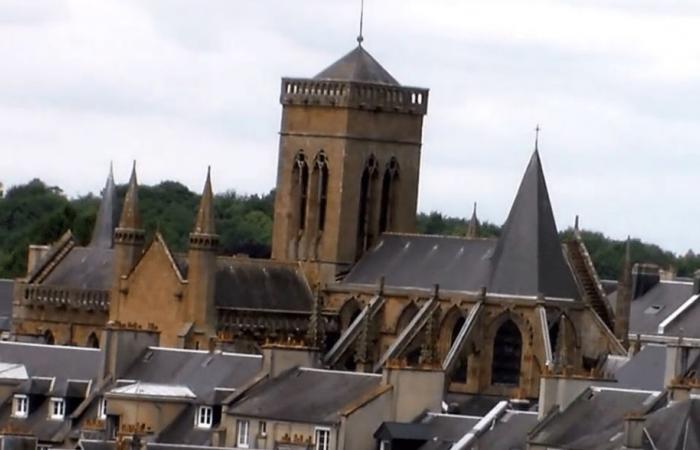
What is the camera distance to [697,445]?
87.9m

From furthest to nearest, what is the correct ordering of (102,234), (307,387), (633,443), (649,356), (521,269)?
(102,234) → (521,269) → (649,356) → (307,387) → (633,443)

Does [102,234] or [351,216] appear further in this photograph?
[102,234]

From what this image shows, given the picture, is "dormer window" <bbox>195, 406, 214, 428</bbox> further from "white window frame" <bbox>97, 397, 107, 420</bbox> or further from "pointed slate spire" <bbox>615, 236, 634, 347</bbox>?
"pointed slate spire" <bbox>615, 236, 634, 347</bbox>

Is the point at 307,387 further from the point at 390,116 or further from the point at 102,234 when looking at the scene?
the point at 102,234

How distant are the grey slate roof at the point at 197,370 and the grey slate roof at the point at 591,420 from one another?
1530 cm

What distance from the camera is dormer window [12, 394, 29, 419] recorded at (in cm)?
11362

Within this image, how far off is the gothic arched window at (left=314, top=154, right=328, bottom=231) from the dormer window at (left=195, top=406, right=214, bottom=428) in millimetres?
33409

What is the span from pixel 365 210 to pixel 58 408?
28.7 meters

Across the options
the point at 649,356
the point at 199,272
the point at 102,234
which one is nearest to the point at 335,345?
the point at 199,272

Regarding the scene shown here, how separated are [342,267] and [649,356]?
2685cm

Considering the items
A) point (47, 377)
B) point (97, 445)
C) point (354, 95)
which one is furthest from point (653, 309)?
point (97, 445)

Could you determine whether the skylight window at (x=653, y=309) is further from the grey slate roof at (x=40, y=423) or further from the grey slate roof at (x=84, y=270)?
the grey slate roof at (x=40, y=423)

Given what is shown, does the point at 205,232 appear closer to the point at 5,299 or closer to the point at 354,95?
the point at 354,95

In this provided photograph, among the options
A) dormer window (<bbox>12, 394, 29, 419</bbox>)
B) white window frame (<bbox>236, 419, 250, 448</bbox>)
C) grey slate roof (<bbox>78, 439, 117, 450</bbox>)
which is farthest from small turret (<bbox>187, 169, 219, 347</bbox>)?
grey slate roof (<bbox>78, 439, 117, 450</bbox>)
